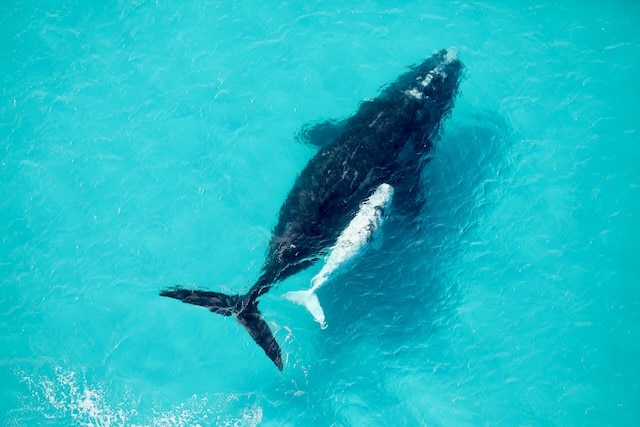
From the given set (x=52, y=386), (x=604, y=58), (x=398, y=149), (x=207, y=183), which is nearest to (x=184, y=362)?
(x=52, y=386)

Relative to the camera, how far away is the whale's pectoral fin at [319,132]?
38.3 ft

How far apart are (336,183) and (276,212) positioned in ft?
6.96

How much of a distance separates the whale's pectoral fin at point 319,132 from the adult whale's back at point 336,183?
0.39 meters

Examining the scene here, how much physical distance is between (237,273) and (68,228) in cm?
502

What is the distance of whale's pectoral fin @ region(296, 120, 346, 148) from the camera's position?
11.7 metres

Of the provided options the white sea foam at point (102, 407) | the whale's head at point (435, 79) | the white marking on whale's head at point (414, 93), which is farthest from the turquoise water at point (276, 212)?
the white marking on whale's head at point (414, 93)

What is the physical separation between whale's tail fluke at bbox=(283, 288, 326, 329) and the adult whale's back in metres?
0.55

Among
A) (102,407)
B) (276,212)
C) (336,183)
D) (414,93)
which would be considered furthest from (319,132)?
(102,407)

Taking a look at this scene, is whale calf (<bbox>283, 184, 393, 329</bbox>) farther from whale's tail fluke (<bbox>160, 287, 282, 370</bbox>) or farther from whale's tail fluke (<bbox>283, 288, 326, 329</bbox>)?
whale's tail fluke (<bbox>160, 287, 282, 370</bbox>)

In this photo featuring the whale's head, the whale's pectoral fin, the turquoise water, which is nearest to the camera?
the turquoise water

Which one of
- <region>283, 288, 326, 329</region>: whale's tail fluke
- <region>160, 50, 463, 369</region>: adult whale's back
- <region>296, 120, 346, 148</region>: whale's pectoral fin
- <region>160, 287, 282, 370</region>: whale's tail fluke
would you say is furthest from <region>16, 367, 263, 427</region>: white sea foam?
<region>296, 120, 346, 148</region>: whale's pectoral fin

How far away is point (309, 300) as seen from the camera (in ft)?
34.2

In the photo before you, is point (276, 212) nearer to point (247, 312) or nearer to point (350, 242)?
point (350, 242)

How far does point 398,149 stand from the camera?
10.8 meters
